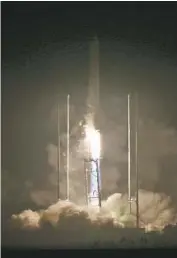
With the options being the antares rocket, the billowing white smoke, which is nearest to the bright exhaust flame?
the antares rocket

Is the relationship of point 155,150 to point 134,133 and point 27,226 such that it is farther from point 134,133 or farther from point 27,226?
point 27,226

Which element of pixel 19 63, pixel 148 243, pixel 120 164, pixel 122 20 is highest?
pixel 122 20

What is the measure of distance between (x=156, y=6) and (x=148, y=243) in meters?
0.96

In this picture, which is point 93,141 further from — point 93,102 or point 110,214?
point 110,214

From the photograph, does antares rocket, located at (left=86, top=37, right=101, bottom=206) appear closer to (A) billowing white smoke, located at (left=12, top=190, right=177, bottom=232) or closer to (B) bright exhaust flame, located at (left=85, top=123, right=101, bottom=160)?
(B) bright exhaust flame, located at (left=85, top=123, right=101, bottom=160)

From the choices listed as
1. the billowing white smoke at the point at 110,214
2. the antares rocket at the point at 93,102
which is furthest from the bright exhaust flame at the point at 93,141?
the billowing white smoke at the point at 110,214

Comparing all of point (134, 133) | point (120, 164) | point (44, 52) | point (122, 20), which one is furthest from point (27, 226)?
point (122, 20)

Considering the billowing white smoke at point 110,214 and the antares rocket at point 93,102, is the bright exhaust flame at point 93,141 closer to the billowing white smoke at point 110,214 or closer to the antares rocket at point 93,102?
the antares rocket at point 93,102

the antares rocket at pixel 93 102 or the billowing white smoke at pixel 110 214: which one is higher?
the antares rocket at pixel 93 102

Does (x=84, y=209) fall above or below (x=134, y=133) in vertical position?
below

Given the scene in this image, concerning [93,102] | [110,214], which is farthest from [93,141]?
[110,214]

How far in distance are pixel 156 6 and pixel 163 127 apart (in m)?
0.50

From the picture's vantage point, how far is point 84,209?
197cm

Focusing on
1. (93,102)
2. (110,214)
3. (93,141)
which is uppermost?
(93,102)
